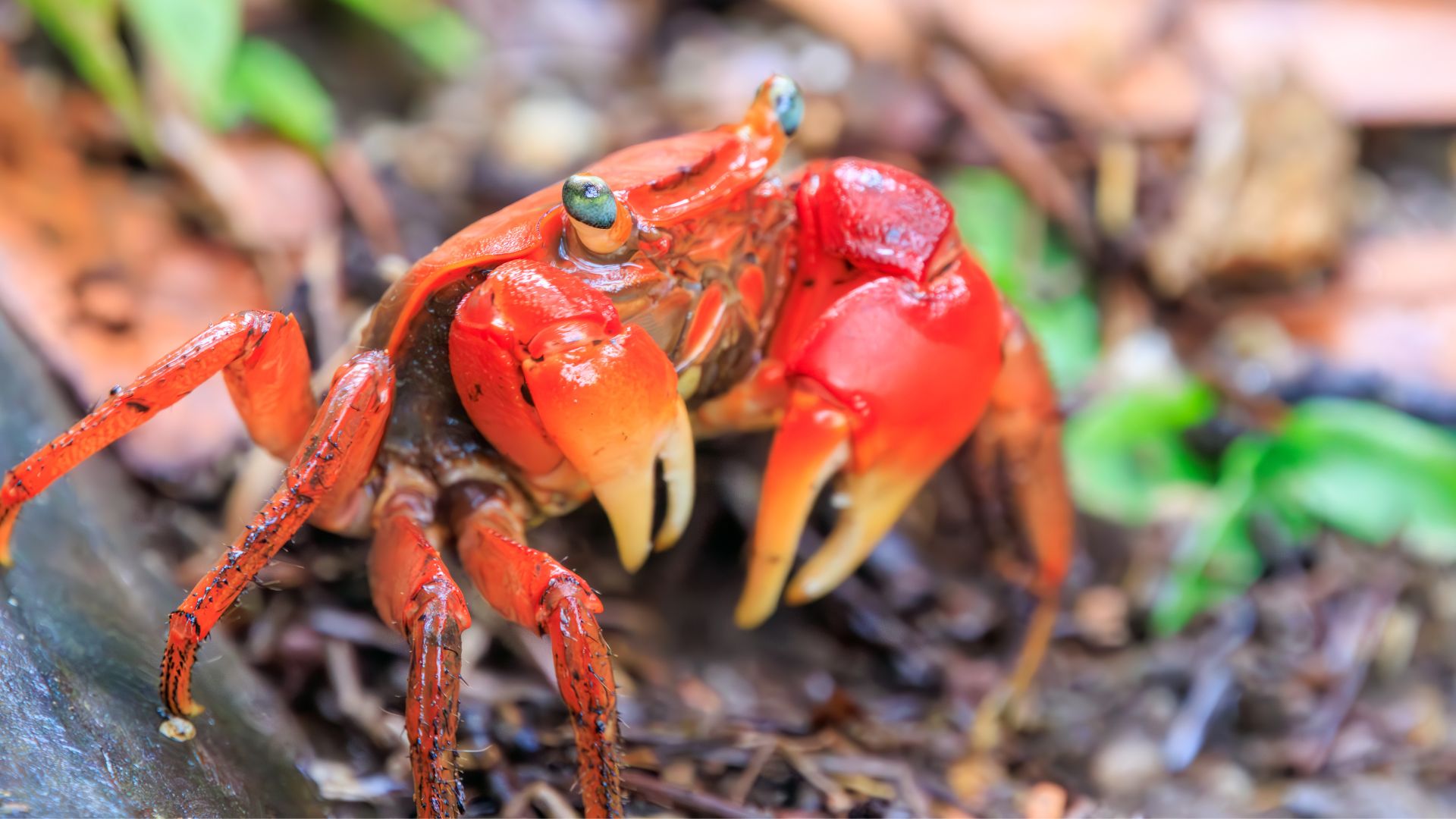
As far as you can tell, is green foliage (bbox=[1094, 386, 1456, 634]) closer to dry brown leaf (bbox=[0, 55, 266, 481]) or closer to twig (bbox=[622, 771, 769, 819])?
twig (bbox=[622, 771, 769, 819])

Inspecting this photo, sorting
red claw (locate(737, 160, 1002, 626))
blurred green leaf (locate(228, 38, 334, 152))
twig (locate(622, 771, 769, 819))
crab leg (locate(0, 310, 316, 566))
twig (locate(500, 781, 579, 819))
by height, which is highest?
blurred green leaf (locate(228, 38, 334, 152))

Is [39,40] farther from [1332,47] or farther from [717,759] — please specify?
[1332,47]

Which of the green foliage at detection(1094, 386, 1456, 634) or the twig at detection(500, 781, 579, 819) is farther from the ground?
the green foliage at detection(1094, 386, 1456, 634)

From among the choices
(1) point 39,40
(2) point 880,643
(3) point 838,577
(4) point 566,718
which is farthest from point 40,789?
(1) point 39,40

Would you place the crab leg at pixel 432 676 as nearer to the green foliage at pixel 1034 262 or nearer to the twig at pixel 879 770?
the twig at pixel 879 770

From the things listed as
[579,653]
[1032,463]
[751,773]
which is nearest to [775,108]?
[1032,463]

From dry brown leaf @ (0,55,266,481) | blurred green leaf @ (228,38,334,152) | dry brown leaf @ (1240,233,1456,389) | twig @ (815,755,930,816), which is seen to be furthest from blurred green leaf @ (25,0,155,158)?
dry brown leaf @ (1240,233,1456,389)

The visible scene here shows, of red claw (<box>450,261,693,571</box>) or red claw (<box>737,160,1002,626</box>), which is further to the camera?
red claw (<box>737,160,1002,626</box>)
